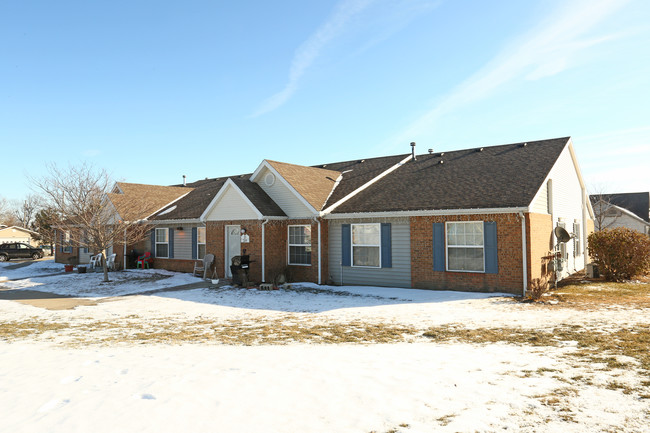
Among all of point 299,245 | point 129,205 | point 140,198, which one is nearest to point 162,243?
point 129,205

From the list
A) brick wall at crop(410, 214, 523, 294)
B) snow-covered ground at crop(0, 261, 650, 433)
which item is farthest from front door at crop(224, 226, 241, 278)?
snow-covered ground at crop(0, 261, 650, 433)

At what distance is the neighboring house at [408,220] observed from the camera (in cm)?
1408

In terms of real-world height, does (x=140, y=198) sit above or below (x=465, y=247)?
above

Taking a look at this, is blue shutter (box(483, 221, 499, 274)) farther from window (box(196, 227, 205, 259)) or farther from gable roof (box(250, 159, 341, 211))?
window (box(196, 227, 205, 259))

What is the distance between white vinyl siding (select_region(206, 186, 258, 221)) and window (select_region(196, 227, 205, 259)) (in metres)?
2.21

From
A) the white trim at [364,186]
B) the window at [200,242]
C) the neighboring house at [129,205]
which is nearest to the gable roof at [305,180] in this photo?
the white trim at [364,186]

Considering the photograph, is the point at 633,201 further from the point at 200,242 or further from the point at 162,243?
the point at 162,243

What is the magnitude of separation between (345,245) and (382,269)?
5.93ft

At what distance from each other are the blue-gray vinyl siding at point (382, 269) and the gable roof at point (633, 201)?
1354 inches

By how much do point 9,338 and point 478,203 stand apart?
1341cm

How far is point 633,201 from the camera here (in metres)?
44.3

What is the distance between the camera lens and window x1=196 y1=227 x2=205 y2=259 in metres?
21.7

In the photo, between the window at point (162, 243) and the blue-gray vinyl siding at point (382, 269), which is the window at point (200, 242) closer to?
the window at point (162, 243)

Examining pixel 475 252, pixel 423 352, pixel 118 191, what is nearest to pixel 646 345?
pixel 423 352
